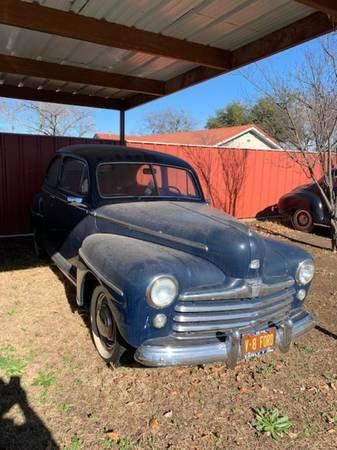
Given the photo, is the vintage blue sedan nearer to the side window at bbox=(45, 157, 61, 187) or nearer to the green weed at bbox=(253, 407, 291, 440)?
the green weed at bbox=(253, 407, 291, 440)

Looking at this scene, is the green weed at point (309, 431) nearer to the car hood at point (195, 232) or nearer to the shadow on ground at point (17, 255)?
the car hood at point (195, 232)

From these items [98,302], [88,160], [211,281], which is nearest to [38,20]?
[88,160]

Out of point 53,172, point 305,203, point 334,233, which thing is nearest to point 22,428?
point 53,172

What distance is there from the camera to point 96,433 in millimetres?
3029

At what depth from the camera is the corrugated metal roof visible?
4.90 m

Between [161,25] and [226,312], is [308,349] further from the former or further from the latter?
[161,25]

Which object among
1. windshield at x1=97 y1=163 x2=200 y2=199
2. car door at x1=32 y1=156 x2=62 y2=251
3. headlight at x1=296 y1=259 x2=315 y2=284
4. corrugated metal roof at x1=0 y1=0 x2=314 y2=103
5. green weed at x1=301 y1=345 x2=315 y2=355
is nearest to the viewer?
headlight at x1=296 y1=259 x2=315 y2=284

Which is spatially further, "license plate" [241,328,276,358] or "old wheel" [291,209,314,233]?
"old wheel" [291,209,314,233]

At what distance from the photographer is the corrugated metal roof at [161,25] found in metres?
4.90

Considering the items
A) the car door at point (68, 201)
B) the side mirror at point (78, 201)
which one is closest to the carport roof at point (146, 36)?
the car door at point (68, 201)

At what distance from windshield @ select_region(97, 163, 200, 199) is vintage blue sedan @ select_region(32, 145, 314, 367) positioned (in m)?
0.01

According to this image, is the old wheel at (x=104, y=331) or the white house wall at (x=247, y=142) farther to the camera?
the white house wall at (x=247, y=142)

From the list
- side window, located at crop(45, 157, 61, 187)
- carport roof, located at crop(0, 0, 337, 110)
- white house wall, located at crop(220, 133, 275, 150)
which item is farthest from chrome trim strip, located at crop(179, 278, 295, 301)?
white house wall, located at crop(220, 133, 275, 150)

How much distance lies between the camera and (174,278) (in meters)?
3.18
